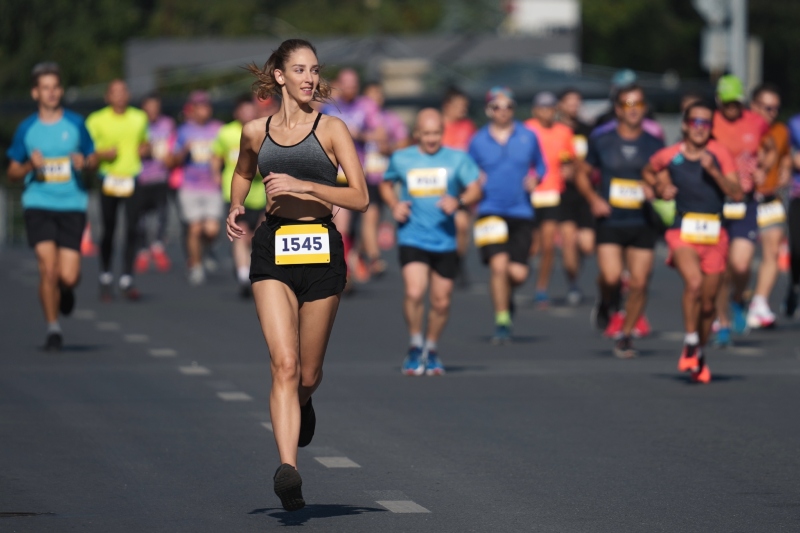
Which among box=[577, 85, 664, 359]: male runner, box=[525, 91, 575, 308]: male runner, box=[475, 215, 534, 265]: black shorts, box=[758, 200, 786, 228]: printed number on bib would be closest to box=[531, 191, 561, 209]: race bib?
box=[525, 91, 575, 308]: male runner

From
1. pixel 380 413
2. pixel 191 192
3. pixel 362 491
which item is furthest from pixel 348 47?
pixel 362 491

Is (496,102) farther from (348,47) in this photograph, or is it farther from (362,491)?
(348,47)

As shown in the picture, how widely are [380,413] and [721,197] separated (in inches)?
123

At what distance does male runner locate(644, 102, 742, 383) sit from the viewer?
12812 millimetres

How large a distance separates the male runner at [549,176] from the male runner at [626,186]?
12.6 feet

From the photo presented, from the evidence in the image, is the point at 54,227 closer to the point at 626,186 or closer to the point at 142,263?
the point at 626,186

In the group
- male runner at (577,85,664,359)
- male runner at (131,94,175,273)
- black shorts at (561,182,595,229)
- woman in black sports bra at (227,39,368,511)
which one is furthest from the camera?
male runner at (131,94,175,273)

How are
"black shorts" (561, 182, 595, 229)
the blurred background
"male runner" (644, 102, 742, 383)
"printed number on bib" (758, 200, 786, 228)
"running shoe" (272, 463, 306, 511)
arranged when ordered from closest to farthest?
"running shoe" (272, 463, 306, 511), "male runner" (644, 102, 742, 383), "printed number on bib" (758, 200, 786, 228), "black shorts" (561, 182, 595, 229), the blurred background

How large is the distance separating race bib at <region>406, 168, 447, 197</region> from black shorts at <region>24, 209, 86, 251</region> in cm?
262

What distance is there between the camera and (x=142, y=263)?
2528 cm

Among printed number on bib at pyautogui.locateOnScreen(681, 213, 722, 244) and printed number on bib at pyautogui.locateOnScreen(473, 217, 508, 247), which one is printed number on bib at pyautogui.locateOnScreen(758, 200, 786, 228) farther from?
printed number on bib at pyautogui.locateOnScreen(681, 213, 722, 244)

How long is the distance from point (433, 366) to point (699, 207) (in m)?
2.06

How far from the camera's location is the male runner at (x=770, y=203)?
Result: 16578mm

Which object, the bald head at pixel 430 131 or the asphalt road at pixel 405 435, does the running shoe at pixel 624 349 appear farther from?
the bald head at pixel 430 131
